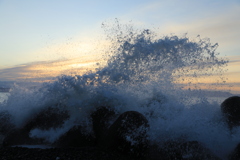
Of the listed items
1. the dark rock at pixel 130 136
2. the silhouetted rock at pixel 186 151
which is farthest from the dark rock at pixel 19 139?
the silhouetted rock at pixel 186 151

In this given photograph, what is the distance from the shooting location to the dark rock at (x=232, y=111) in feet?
17.6

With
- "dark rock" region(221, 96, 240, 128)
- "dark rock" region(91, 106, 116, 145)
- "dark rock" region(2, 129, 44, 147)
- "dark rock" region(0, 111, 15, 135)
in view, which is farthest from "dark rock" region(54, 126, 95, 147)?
"dark rock" region(221, 96, 240, 128)

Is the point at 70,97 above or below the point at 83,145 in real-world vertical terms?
above

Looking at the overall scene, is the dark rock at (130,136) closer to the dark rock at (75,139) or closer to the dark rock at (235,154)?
the dark rock at (75,139)

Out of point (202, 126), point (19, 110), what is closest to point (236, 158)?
point (202, 126)

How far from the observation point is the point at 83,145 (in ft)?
17.9

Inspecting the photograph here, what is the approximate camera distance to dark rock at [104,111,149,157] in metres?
4.64

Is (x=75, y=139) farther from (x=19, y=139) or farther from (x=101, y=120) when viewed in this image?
(x=19, y=139)

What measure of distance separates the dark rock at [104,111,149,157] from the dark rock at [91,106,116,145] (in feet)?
2.54

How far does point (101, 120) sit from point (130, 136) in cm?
140

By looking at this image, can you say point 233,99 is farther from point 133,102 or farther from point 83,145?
point 83,145

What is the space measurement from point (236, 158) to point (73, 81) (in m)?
4.70

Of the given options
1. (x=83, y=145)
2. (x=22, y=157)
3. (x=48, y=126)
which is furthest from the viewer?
(x=48, y=126)

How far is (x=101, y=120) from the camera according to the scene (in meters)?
5.93
